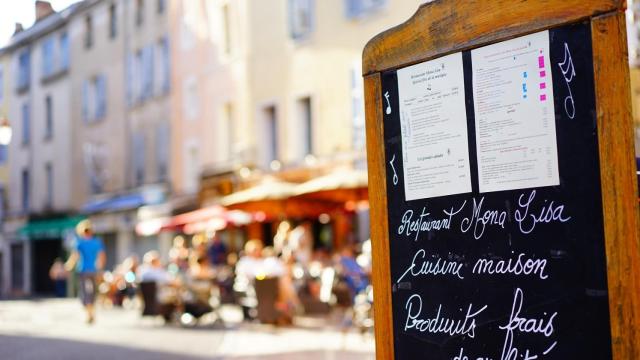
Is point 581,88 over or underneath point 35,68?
underneath

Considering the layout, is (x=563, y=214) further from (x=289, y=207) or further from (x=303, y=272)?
(x=289, y=207)

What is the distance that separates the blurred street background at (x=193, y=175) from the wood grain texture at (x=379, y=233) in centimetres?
604

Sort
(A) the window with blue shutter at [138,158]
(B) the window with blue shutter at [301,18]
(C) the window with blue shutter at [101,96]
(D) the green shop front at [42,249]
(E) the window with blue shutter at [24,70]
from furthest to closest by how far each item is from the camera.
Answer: (E) the window with blue shutter at [24,70] < (D) the green shop front at [42,249] < (C) the window with blue shutter at [101,96] < (A) the window with blue shutter at [138,158] < (B) the window with blue shutter at [301,18]

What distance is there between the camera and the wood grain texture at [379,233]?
3.96 metres

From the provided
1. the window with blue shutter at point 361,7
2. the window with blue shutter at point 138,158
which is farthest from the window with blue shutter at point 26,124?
the window with blue shutter at point 361,7

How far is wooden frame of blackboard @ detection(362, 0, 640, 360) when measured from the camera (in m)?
3.17

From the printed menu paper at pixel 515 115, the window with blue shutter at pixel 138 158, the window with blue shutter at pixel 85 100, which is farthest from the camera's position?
the window with blue shutter at pixel 85 100

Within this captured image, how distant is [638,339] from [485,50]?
117cm

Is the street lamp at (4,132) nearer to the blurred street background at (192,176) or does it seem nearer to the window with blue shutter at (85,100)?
the blurred street background at (192,176)

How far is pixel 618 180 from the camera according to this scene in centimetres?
321

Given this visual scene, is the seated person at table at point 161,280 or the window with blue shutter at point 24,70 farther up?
the window with blue shutter at point 24,70

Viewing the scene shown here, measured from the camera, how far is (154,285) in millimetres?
15469

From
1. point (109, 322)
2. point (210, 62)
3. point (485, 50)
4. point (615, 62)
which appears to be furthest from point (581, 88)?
point (210, 62)

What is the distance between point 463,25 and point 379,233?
0.90 metres
